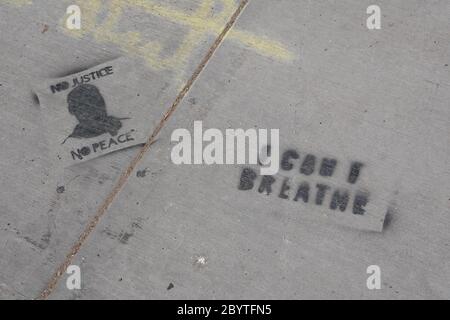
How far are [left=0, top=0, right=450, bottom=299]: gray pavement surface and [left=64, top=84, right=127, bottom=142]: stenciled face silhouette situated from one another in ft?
0.76

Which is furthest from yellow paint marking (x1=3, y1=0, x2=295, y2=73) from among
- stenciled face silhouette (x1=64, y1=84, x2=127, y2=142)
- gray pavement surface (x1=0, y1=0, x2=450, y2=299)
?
stenciled face silhouette (x1=64, y1=84, x2=127, y2=142)

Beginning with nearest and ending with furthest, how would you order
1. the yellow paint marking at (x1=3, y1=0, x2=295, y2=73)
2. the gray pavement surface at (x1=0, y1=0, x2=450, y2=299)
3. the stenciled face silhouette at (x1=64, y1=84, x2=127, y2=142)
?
the gray pavement surface at (x1=0, y1=0, x2=450, y2=299)
the stenciled face silhouette at (x1=64, y1=84, x2=127, y2=142)
the yellow paint marking at (x1=3, y1=0, x2=295, y2=73)

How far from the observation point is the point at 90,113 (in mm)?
5207

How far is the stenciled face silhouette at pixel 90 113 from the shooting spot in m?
5.16

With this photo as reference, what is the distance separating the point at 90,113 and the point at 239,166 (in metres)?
1.59

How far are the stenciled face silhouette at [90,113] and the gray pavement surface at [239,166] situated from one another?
0.76ft

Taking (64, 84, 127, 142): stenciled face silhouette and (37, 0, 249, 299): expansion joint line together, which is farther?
(64, 84, 127, 142): stenciled face silhouette

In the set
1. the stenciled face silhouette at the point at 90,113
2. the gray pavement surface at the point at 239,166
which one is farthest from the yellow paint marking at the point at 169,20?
the stenciled face silhouette at the point at 90,113

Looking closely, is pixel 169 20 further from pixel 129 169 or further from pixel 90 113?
pixel 129 169

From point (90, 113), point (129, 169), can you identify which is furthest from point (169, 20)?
point (129, 169)

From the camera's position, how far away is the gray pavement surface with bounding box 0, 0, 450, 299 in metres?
4.80

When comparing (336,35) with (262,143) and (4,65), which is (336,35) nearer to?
(262,143)

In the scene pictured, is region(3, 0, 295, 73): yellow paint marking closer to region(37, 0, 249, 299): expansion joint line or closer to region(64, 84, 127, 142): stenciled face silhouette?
region(37, 0, 249, 299): expansion joint line

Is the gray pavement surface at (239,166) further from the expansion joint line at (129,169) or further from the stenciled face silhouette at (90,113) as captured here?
the stenciled face silhouette at (90,113)
